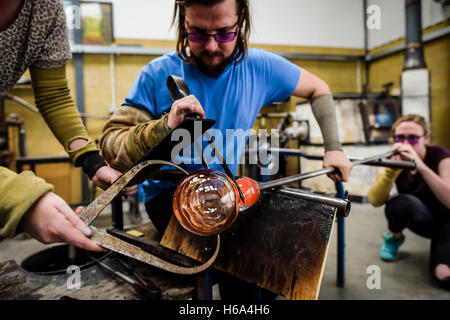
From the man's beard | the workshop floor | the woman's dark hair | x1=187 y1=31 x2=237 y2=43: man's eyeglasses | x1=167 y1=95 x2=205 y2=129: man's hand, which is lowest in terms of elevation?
the workshop floor

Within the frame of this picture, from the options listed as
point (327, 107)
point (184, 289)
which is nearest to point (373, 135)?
→ point (327, 107)

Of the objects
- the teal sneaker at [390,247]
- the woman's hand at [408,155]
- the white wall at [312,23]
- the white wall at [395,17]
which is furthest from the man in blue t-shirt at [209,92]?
the white wall at [395,17]

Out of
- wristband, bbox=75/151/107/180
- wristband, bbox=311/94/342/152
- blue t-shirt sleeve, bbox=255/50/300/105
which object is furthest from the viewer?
wristband, bbox=311/94/342/152

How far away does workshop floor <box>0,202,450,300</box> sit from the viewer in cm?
160

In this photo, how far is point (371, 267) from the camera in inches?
73.8

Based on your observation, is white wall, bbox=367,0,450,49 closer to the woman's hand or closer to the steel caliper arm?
the woman's hand

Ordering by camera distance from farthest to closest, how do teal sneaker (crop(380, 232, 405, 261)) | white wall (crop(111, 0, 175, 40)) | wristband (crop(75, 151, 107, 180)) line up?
white wall (crop(111, 0, 175, 40))
teal sneaker (crop(380, 232, 405, 261))
wristband (crop(75, 151, 107, 180))

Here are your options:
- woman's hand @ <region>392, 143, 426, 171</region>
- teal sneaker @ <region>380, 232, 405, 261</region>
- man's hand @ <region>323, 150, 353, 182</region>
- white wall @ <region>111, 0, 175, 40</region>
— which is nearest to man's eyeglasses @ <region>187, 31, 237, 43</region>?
man's hand @ <region>323, 150, 353, 182</region>

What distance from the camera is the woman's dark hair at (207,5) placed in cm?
76

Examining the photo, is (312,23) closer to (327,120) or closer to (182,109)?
(327,120)

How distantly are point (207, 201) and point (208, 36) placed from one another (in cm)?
48

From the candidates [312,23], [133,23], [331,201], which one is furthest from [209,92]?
[312,23]

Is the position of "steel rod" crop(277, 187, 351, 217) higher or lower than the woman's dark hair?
→ lower

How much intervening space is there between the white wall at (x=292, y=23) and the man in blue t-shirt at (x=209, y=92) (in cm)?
241
